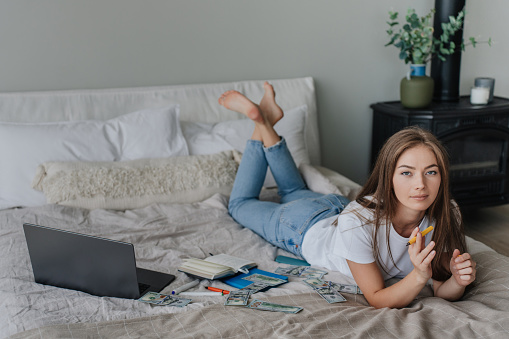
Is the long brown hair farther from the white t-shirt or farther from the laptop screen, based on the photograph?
the laptop screen

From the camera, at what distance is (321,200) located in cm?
222

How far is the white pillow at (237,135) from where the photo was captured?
2.92 m

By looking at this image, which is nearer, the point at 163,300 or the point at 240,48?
the point at 163,300

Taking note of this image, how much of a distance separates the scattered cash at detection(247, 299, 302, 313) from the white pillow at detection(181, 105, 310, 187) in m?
1.27

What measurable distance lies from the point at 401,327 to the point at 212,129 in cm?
181

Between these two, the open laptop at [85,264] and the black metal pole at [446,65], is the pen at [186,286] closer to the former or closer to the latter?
the open laptop at [85,264]

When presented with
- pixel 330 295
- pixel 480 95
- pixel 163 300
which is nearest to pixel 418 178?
pixel 330 295

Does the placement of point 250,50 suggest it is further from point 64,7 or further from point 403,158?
point 403,158

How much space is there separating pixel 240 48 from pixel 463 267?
83.8 inches

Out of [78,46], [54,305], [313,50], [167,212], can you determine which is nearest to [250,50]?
[313,50]

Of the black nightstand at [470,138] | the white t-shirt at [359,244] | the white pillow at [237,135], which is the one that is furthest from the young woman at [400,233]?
the black nightstand at [470,138]

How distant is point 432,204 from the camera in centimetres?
172

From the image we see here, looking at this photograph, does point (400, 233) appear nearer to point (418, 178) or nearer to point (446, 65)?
point (418, 178)

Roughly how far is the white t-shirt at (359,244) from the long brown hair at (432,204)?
0.02m
